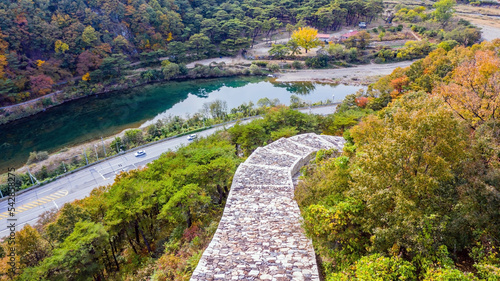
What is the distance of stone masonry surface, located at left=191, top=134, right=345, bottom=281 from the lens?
9.29 m

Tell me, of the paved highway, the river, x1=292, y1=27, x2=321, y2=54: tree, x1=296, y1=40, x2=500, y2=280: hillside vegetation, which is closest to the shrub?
the river

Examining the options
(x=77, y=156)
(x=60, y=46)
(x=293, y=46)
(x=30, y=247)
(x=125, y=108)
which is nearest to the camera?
(x=30, y=247)

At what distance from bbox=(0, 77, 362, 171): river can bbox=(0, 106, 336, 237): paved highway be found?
1221 centimetres

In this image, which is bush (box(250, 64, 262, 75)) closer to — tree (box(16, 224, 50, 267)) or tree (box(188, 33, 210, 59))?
tree (box(188, 33, 210, 59))

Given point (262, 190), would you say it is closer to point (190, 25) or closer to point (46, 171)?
point (46, 171)

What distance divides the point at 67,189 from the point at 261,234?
27.7 metres

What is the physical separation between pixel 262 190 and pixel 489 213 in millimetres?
9267

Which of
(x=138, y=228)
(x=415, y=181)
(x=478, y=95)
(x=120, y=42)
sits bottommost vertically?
(x=138, y=228)

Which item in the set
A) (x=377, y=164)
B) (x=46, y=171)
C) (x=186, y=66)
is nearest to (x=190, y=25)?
(x=186, y=66)

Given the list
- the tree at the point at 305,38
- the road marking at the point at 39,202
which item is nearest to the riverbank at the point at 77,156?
the road marking at the point at 39,202

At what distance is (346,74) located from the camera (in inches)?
2677

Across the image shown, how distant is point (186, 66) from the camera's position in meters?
72.6

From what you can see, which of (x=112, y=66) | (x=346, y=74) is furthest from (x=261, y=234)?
(x=346, y=74)

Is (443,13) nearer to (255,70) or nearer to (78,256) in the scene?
(255,70)
